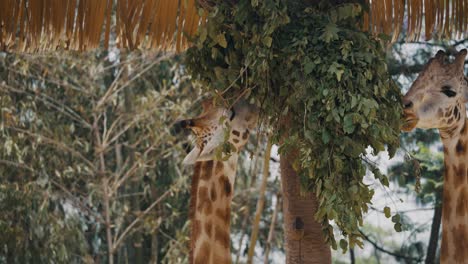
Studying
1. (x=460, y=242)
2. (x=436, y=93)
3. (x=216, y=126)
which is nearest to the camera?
(x=216, y=126)

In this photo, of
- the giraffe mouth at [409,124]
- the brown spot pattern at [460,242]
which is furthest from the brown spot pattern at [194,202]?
the brown spot pattern at [460,242]

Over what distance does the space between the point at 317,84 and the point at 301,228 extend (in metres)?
0.70

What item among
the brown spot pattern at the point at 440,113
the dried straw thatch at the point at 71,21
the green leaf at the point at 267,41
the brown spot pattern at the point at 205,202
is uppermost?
the dried straw thatch at the point at 71,21

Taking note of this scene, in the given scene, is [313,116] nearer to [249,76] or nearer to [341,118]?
[341,118]

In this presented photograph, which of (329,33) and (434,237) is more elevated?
(329,33)

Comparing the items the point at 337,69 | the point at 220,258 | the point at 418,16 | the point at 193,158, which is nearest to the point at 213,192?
the point at 193,158

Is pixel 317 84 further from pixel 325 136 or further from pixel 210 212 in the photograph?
pixel 210 212

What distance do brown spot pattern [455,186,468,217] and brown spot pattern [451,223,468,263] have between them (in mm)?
47

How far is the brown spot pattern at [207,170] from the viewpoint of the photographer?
329 centimetres

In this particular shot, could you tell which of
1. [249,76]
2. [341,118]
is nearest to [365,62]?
[341,118]

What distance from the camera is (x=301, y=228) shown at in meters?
3.41

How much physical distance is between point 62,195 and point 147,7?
2.98 meters

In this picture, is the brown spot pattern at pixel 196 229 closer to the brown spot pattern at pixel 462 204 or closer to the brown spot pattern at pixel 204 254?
the brown spot pattern at pixel 204 254

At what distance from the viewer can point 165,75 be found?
6.79 meters
